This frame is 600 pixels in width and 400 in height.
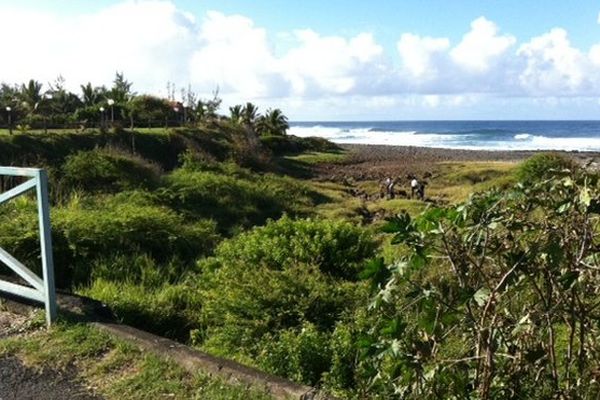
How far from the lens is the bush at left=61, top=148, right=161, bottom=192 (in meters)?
18.2

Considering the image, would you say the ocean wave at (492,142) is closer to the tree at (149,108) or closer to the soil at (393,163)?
the soil at (393,163)

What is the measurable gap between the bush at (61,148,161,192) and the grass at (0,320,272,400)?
44.5ft

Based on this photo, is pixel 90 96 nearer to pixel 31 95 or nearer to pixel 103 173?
pixel 31 95

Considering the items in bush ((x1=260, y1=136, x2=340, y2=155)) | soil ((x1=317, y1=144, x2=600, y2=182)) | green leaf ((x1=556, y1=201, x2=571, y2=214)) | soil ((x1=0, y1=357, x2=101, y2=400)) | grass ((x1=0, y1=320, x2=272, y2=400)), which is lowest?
soil ((x1=317, y1=144, x2=600, y2=182))

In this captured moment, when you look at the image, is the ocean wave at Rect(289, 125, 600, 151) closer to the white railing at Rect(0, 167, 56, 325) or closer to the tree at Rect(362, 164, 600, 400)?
the white railing at Rect(0, 167, 56, 325)

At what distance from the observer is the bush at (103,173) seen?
59.6 feet

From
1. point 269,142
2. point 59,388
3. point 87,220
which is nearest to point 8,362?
point 59,388

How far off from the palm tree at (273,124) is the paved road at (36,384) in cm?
5150

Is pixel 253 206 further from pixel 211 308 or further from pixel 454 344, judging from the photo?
pixel 454 344

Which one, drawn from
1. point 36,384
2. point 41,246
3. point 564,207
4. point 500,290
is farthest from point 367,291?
point 564,207

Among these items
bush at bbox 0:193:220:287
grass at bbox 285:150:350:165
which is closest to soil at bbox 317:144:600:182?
grass at bbox 285:150:350:165

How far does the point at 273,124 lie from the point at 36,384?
181 ft

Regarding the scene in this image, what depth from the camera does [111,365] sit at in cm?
399

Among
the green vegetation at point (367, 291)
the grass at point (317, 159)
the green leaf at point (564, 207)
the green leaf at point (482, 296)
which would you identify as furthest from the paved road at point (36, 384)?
the grass at point (317, 159)
